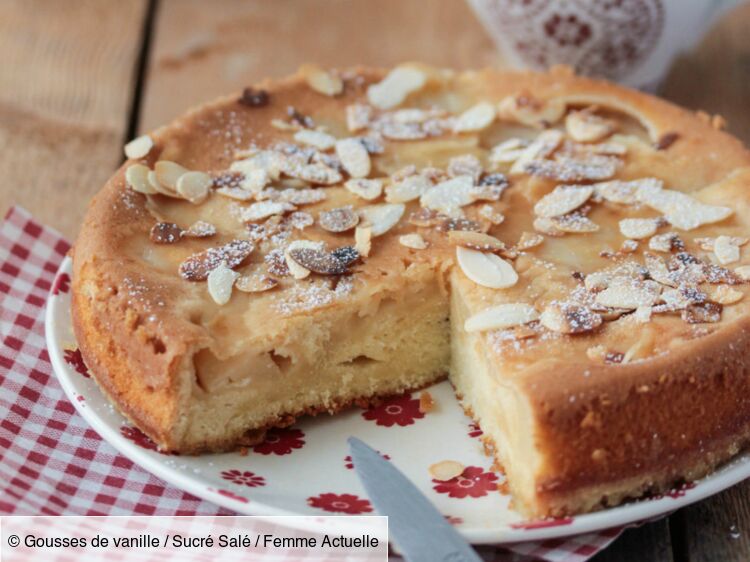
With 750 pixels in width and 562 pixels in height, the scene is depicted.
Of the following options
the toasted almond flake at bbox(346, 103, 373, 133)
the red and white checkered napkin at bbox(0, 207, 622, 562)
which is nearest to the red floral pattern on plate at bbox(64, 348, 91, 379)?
the red and white checkered napkin at bbox(0, 207, 622, 562)

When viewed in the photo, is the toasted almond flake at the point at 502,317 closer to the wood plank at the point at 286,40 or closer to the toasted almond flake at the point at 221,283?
the toasted almond flake at the point at 221,283

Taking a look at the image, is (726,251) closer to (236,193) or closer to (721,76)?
(236,193)

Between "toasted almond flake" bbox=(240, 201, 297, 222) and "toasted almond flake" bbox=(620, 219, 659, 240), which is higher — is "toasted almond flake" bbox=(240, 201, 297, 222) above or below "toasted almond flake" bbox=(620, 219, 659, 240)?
below

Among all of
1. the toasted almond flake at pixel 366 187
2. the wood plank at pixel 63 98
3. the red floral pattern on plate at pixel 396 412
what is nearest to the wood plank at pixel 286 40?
the wood plank at pixel 63 98

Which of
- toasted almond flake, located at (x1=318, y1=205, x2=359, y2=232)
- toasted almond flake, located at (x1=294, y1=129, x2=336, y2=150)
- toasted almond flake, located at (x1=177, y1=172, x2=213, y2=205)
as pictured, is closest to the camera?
toasted almond flake, located at (x1=318, y1=205, x2=359, y2=232)

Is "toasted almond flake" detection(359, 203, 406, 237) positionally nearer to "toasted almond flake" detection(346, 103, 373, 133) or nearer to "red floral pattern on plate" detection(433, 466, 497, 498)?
"toasted almond flake" detection(346, 103, 373, 133)

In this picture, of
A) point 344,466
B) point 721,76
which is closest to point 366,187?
point 344,466
